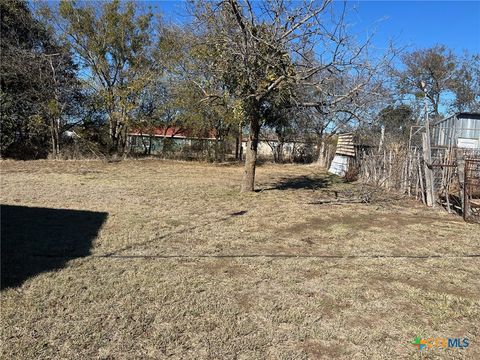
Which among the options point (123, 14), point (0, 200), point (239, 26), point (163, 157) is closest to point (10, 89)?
point (123, 14)

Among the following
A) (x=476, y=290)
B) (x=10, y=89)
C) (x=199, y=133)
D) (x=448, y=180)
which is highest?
(x=10, y=89)

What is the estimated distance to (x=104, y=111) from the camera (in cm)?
1845

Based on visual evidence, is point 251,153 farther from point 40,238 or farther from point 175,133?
point 175,133

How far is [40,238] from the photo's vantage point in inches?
206

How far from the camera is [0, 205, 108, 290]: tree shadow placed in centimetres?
408

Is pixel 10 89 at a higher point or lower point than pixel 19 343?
higher

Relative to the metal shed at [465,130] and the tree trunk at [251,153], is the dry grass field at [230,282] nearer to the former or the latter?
the tree trunk at [251,153]

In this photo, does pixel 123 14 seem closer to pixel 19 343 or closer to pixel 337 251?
pixel 337 251

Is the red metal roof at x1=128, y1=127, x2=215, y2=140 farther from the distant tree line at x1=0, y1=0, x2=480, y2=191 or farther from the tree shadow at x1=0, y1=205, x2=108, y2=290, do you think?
the tree shadow at x1=0, y1=205, x2=108, y2=290

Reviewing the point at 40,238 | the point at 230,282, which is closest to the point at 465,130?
the point at 230,282

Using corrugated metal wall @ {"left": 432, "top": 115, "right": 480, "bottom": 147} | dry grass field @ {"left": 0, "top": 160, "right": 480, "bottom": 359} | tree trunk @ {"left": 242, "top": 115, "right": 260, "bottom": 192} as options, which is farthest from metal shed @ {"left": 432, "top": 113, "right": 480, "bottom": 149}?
dry grass field @ {"left": 0, "top": 160, "right": 480, "bottom": 359}

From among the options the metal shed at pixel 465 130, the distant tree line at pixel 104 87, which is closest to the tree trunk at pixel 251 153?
the distant tree line at pixel 104 87

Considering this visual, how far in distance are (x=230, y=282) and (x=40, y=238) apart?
2869 mm

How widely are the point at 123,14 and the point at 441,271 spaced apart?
17.2m
